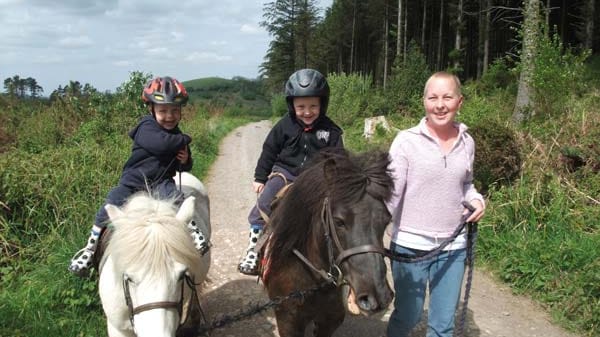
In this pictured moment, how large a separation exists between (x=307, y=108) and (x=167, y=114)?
125 cm

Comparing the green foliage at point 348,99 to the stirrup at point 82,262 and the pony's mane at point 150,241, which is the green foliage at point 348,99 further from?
the pony's mane at point 150,241

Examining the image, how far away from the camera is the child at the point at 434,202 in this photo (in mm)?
2654

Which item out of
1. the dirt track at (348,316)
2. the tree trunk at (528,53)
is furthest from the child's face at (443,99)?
the tree trunk at (528,53)

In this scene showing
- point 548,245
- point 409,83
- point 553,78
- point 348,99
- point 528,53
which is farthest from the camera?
point 348,99

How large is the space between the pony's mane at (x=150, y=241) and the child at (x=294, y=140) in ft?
4.11

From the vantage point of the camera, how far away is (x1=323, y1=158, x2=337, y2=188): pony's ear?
2530mm

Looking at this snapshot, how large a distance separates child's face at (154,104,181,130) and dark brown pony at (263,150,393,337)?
4.48 feet

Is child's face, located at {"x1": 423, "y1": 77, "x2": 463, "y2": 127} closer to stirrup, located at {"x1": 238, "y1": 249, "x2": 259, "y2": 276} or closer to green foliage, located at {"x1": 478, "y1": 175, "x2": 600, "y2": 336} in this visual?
stirrup, located at {"x1": 238, "y1": 249, "x2": 259, "y2": 276}


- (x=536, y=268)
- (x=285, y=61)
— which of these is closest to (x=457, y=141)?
(x=536, y=268)

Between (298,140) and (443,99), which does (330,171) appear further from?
(298,140)

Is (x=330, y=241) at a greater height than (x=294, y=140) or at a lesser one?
lesser

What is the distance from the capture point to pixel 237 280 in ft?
18.5

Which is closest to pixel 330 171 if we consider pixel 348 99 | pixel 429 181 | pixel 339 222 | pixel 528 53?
pixel 339 222

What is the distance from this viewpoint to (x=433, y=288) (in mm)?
2859
